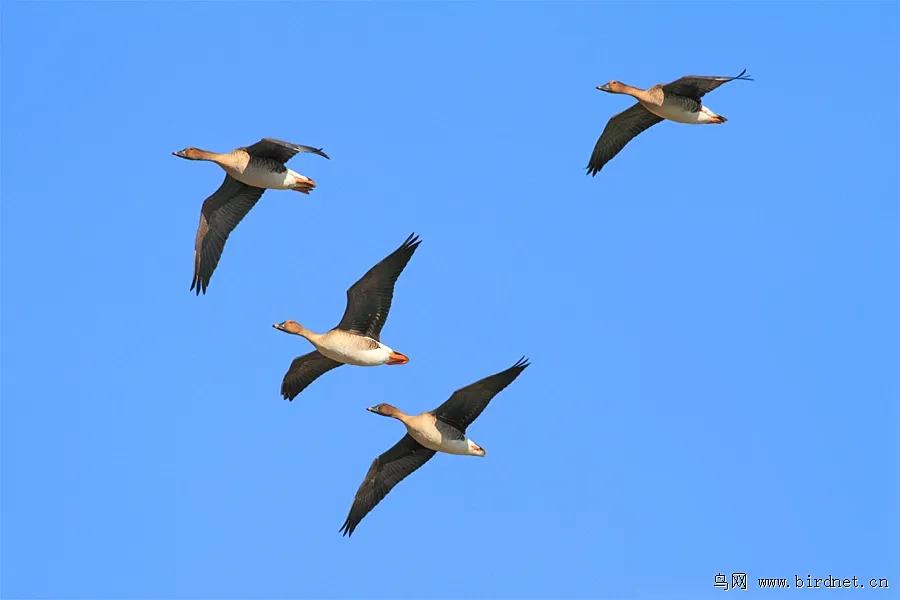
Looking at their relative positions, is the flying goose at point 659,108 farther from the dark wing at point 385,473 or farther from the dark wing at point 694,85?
the dark wing at point 385,473

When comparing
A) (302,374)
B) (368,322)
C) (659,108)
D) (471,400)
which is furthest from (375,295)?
(659,108)

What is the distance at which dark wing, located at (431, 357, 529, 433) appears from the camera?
24.5m

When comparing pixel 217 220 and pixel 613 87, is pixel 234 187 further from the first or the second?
pixel 613 87

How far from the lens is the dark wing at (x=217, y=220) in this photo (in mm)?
28797

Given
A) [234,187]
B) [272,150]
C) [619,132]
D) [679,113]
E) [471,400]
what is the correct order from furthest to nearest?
[619,132]
[679,113]
[234,187]
[272,150]
[471,400]

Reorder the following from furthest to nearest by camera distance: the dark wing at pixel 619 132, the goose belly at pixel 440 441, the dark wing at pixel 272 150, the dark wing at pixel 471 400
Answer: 1. the dark wing at pixel 619 132
2. the dark wing at pixel 272 150
3. the goose belly at pixel 440 441
4. the dark wing at pixel 471 400

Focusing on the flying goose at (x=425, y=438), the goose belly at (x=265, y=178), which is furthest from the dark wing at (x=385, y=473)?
the goose belly at (x=265, y=178)

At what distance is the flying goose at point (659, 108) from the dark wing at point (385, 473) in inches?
328

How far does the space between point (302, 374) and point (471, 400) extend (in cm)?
593

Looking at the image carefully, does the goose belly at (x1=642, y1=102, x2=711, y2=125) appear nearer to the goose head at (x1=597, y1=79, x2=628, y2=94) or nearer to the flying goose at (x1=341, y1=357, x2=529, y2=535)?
the goose head at (x1=597, y1=79, x2=628, y2=94)

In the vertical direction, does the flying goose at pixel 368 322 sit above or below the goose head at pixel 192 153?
below

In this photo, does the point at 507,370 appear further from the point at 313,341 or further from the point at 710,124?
the point at 710,124

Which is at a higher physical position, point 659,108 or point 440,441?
point 659,108

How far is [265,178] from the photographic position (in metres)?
27.9
